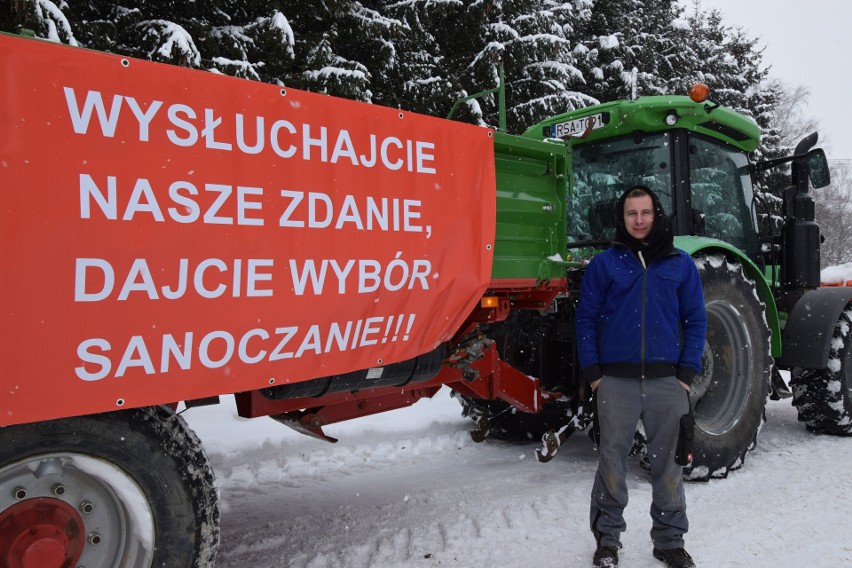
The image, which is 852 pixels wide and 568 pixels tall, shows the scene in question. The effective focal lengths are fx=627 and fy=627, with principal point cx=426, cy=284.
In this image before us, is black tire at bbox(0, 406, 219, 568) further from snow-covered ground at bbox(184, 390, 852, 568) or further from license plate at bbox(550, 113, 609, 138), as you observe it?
license plate at bbox(550, 113, 609, 138)

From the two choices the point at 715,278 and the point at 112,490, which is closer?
the point at 112,490

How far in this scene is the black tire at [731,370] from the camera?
13.5 ft

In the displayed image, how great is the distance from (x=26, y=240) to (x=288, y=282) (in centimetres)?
82

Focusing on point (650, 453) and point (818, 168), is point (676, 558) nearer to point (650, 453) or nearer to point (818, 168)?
point (650, 453)

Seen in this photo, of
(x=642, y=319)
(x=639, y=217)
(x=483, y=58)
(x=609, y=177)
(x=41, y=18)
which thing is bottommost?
(x=642, y=319)

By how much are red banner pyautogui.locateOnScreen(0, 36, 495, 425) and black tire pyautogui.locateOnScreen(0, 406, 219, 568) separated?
6.4 inches

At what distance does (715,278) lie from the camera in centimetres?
409

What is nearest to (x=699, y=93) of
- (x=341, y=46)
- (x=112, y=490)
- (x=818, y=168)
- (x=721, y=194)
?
(x=721, y=194)

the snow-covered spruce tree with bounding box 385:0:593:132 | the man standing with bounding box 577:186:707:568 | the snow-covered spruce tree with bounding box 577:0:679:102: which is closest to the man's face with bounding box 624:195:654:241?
the man standing with bounding box 577:186:707:568

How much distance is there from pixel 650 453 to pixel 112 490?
91.6 inches

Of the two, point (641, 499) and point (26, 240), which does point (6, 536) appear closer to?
point (26, 240)

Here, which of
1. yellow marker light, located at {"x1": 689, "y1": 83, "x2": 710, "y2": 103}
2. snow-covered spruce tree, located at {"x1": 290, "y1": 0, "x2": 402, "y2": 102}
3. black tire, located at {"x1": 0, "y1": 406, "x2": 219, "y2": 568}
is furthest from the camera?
snow-covered spruce tree, located at {"x1": 290, "y1": 0, "x2": 402, "y2": 102}

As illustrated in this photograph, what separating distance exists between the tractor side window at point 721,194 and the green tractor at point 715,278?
1 centimetres

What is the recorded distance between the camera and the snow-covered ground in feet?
10.1
